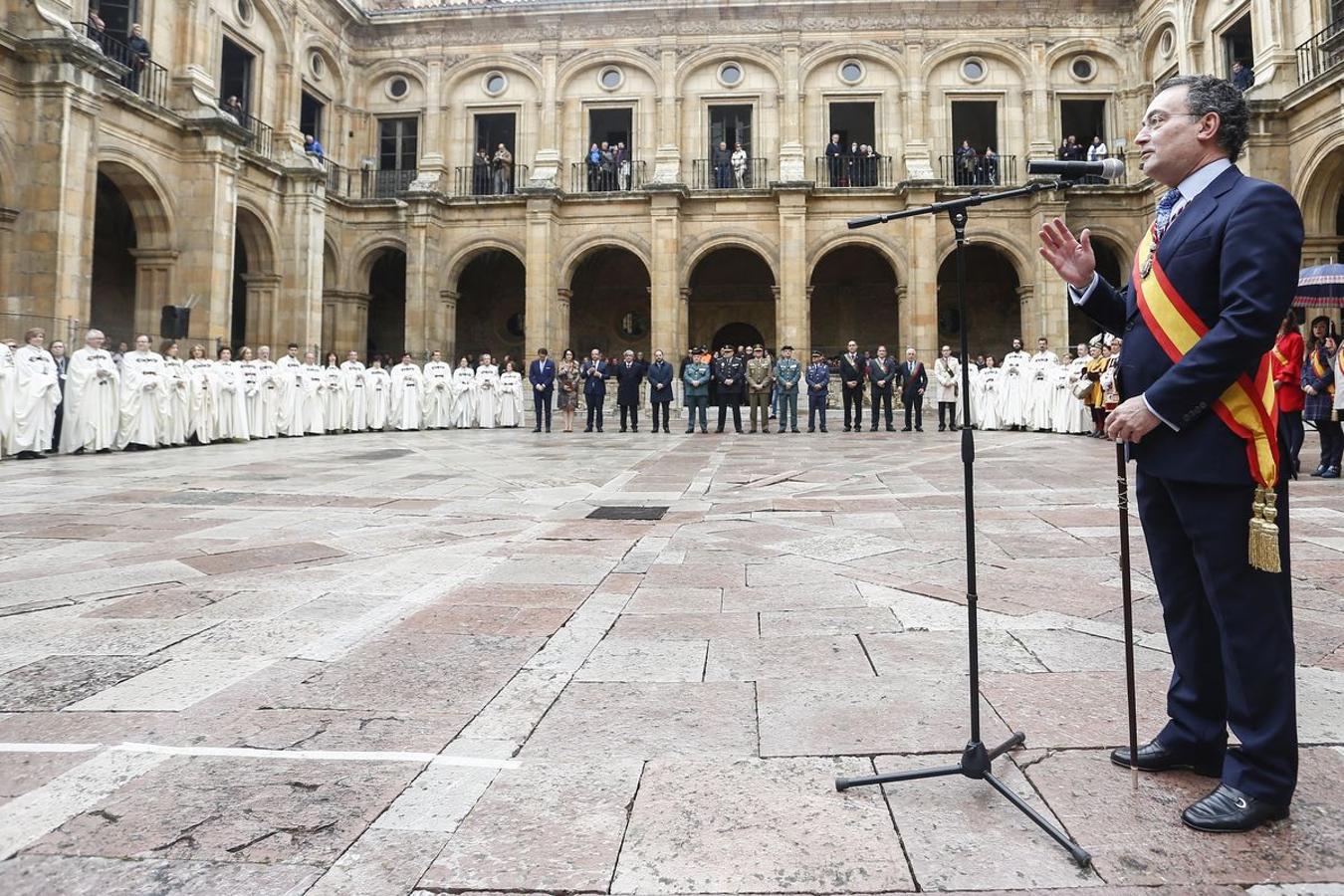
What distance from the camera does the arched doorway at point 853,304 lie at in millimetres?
28766

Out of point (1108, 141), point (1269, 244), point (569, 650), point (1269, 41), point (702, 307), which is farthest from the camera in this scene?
point (702, 307)

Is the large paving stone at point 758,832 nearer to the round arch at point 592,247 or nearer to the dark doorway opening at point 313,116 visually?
the round arch at point 592,247

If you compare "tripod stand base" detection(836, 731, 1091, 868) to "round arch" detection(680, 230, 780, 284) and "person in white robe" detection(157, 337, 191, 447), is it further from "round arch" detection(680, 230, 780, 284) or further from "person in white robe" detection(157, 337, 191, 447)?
"round arch" detection(680, 230, 780, 284)

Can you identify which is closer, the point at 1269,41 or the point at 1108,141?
the point at 1269,41

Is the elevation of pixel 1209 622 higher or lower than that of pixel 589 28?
lower

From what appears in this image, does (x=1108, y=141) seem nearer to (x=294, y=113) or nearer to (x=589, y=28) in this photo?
(x=589, y=28)

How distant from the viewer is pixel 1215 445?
80.9 inches

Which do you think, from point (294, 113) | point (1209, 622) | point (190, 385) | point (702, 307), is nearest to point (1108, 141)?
point (702, 307)

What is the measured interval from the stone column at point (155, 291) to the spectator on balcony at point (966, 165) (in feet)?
71.4

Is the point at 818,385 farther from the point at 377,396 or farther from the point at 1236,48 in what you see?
the point at 1236,48

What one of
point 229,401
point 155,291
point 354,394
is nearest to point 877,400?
point 354,394

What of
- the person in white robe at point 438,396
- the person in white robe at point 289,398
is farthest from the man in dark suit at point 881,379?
the person in white robe at point 289,398

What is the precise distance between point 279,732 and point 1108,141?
2944cm

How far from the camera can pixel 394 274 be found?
100ft
